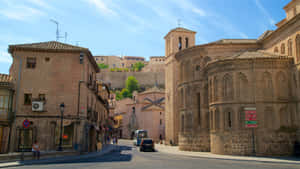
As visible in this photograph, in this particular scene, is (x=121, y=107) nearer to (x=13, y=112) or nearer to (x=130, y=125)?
(x=130, y=125)

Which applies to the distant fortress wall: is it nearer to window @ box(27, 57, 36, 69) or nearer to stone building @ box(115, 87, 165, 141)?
stone building @ box(115, 87, 165, 141)

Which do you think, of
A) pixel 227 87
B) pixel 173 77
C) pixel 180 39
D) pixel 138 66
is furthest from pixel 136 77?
pixel 227 87

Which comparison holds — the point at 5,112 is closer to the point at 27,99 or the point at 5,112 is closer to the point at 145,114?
the point at 27,99

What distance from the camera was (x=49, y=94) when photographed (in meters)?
27.0

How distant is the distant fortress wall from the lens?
12294 centimetres

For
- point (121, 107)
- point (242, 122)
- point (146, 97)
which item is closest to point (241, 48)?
point (242, 122)

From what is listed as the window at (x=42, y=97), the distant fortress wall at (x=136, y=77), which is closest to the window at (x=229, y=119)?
the window at (x=42, y=97)

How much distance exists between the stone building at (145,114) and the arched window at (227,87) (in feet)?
120

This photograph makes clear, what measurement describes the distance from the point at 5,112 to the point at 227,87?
2016 centimetres

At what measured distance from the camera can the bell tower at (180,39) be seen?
2032 inches

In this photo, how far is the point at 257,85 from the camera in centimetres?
2655

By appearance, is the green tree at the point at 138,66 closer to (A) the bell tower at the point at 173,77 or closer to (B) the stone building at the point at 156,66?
(B) the stone building at the point at 156,66

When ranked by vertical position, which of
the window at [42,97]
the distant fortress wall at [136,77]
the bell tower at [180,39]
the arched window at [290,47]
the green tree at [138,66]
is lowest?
the window at [42,97]

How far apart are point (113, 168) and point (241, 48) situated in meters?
24.9
